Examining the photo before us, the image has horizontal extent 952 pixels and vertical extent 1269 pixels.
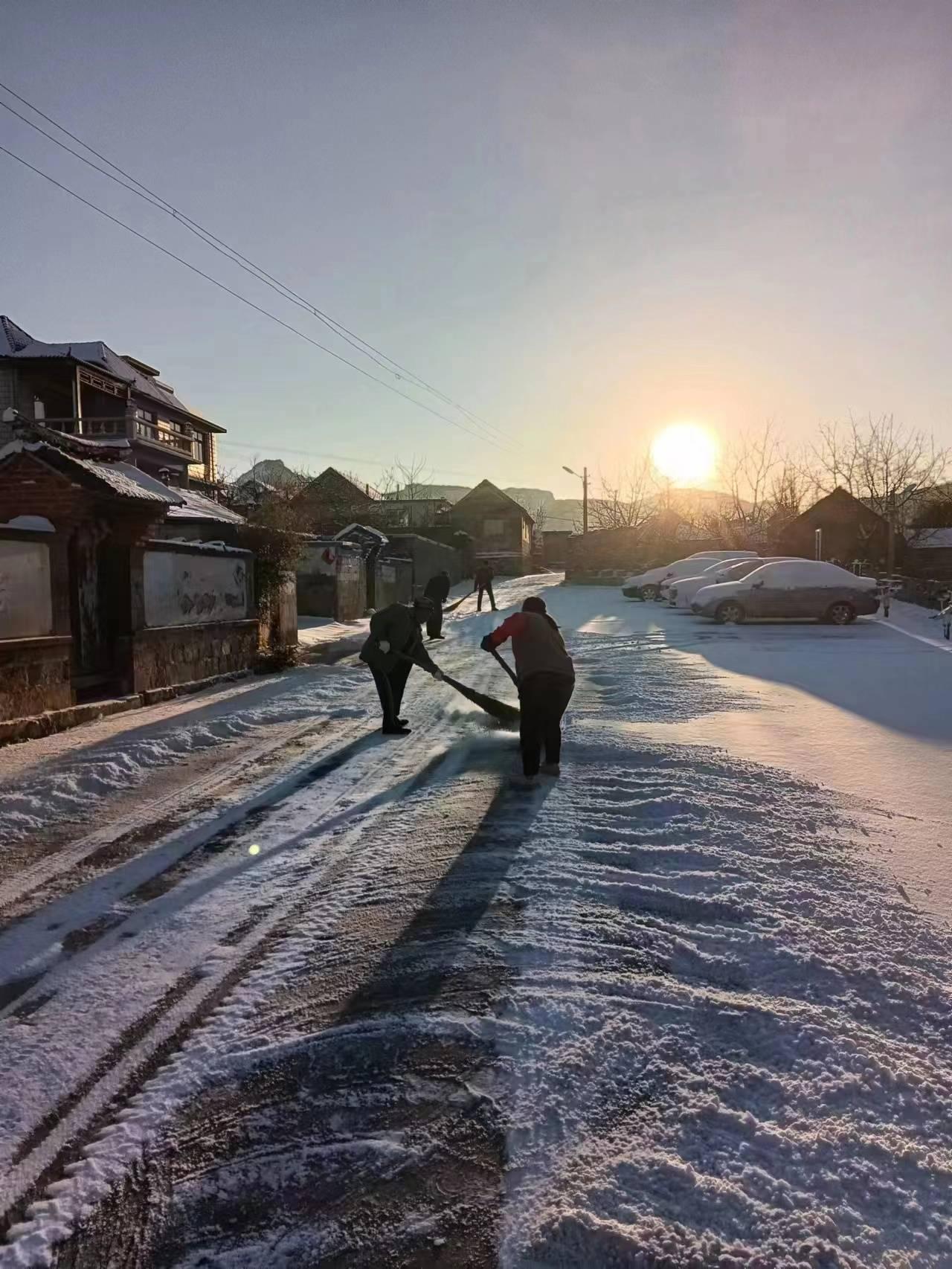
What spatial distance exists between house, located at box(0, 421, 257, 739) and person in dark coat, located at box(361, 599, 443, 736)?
3287 mm

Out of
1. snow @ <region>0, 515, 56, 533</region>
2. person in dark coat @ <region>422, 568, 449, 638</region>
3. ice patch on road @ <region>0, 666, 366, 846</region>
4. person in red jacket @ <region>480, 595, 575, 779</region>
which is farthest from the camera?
person in dark coat @ <region>422, 568, 449, 638</region>

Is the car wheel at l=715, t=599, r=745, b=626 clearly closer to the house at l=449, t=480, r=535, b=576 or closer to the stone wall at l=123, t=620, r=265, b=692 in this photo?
the stone wall at l=123, t=620, r=265, b=692

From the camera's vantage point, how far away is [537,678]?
5777mm

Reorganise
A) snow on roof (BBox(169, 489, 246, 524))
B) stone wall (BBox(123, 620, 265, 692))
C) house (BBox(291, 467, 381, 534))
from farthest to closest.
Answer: house (BBox(291, 467, 381, 534))
snow on roof (BBox(169, 489, 246, 524))
stone wall (BBox(123, 620, 265, 692))

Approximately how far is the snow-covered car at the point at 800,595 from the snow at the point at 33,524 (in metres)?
14.7

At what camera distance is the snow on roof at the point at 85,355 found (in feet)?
90.4

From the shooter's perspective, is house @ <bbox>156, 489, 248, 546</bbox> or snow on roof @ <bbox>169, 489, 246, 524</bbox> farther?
house @ <bbox>156, 489, 248, 546</bbox>

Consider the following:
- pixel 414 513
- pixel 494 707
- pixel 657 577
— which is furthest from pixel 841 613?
pixel 414 513

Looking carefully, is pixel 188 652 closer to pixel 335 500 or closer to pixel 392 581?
pixel 392 581

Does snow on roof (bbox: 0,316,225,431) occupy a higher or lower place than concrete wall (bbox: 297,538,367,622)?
higher

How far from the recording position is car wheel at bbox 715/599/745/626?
19.0 metres

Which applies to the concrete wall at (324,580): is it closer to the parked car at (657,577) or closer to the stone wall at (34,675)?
the stone wall at (34,675)

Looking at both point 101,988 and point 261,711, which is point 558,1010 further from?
point 261,711

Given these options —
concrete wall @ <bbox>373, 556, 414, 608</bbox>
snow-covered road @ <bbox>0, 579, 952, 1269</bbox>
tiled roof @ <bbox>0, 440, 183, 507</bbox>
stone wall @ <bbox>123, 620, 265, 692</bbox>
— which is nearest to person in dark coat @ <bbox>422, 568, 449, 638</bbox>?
stone wall @ <bbox>123, 620, 265, 692</bbox>
